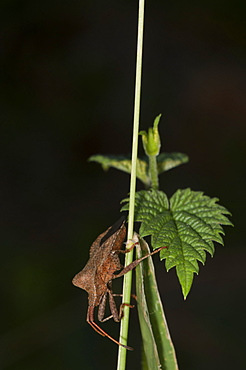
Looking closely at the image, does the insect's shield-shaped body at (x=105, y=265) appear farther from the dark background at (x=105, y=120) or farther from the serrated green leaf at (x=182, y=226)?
the dark background at (x=105, y=120)

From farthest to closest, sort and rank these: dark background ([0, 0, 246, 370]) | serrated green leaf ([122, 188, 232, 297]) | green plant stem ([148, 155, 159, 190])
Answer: dark background ([0, 0, 246, 370])
green plant stem ([148, 155, 159, 190])
serrated green leaf ([122, 188, 232, 297])

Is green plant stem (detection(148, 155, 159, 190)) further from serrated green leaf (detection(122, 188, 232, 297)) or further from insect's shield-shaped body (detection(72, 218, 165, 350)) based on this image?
insect's shield-shaped body (detection(72, 218, 165, 350))

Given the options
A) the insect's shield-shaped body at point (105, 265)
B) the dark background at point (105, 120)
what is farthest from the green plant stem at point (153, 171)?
the dark background at point (105, 120)

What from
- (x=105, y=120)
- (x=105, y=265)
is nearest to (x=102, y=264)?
(x=105, y=265)

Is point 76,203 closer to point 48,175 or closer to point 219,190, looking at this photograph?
point 48,175

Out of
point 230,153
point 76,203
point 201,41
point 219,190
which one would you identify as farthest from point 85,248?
point 201,41

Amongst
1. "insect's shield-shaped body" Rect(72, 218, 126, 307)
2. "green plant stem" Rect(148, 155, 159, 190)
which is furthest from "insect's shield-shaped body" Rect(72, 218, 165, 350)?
"green plant stem" Rect(148, 155, 159, 190)

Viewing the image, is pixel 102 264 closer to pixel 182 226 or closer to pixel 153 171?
pixel 182 226
